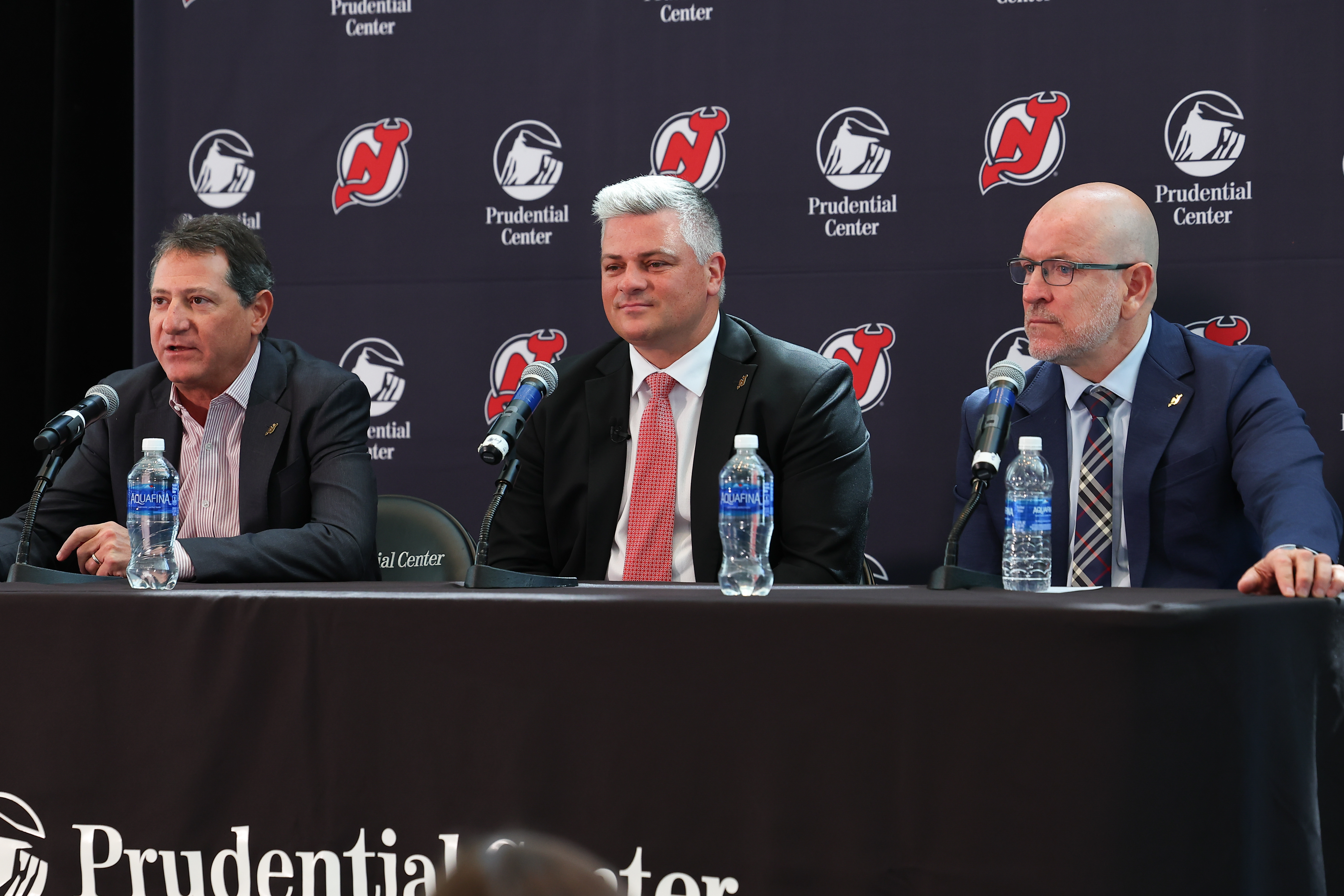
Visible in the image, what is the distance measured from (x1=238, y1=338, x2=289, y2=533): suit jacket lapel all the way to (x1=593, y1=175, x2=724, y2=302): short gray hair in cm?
88

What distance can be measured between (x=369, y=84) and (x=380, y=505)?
5.08ft

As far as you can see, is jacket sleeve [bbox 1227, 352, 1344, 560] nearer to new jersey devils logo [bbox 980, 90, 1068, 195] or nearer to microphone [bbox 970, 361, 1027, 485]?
microphone [bbox 970, 361, 1027, 485]

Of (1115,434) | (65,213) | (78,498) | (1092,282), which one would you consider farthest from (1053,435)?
(65,213)

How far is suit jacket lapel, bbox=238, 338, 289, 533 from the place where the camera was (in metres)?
2.76

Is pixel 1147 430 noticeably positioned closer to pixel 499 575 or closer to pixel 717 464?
pixel 717 464

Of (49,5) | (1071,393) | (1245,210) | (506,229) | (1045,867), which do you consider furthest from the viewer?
(49,5)

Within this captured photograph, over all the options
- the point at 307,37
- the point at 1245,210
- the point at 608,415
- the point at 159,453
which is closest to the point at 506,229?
the point at 307,37

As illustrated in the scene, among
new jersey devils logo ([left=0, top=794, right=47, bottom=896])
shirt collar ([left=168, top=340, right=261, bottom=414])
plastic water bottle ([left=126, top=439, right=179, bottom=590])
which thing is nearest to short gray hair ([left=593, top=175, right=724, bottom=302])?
shirt collar ([left=168, top=340, right=261, bottom=414])

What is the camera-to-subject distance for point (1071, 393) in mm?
2697

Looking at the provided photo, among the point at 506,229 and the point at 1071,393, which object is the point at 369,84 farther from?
the point at 1071,393

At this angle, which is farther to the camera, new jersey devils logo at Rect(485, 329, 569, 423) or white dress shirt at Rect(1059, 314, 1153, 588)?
new jersey devils logo at Rect(485, 329, 569, 423)

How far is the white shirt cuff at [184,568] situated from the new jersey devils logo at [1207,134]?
2690 millimetres

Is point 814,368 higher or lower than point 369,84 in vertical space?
lower

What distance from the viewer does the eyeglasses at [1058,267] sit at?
110 inches
